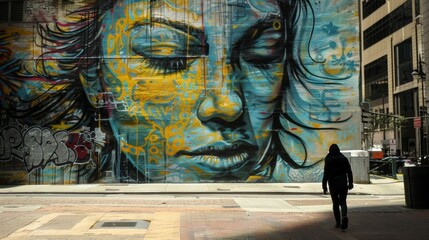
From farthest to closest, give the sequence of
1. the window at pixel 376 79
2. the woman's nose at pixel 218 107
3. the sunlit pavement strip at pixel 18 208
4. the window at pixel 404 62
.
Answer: the window at pixel 376 79 < the window at pixel 404 62 < the woman's nose at pixel 218 107 < the sunlit pavement strip at pixel 18 208

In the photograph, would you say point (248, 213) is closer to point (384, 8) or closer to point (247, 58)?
point (247, 58)

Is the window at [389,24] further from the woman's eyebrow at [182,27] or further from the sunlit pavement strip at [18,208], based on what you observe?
the sunlit pavement strip at [18,208]

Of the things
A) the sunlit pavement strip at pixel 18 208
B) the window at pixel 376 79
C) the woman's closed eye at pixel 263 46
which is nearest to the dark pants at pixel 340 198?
the sunlit pavement strip at pixel 18 208

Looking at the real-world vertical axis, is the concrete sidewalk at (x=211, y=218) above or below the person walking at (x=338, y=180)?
below

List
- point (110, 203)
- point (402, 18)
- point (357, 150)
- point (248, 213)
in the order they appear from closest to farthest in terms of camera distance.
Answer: point (248, 213) → point (110, 203) → point (357, 150) → point (402, 18)

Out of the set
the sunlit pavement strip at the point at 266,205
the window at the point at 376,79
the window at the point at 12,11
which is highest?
the window at the point at 376,79

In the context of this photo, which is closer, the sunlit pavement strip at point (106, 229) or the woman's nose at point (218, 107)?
the sunlit pavement strip at point (106, 229)

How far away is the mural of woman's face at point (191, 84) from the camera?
840 inches

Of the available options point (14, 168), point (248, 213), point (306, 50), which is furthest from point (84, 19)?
point (248, 213)

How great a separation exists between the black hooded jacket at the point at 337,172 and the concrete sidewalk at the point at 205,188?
28.2 ft

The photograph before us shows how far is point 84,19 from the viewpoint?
70.9 feet

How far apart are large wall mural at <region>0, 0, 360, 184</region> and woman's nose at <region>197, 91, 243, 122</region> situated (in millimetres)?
47

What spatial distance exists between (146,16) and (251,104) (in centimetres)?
647

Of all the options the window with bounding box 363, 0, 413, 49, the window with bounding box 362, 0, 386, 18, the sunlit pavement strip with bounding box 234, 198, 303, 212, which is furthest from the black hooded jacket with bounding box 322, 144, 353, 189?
the window with bounding box 362, 0, 386, 18
